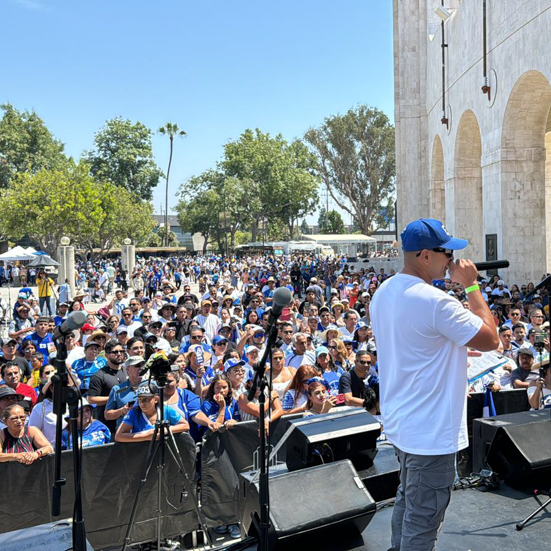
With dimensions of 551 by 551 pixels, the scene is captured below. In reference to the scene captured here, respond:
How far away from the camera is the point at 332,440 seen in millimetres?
4602

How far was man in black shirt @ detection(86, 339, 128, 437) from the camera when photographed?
7.08 metres

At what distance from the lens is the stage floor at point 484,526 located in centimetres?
379

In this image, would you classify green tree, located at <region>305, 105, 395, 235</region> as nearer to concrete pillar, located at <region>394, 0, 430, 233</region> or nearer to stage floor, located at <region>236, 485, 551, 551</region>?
concrete pillar, located at <region>394, 0, 430, 233</region>

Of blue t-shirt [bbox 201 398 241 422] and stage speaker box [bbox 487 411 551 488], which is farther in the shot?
blue t-shirt [bbox 201 398 241 422]

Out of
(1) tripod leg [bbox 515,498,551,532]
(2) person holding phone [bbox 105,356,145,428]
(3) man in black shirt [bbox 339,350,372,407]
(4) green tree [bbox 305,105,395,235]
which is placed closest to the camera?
(1) tripod leg [bbox 515,498,551,532]

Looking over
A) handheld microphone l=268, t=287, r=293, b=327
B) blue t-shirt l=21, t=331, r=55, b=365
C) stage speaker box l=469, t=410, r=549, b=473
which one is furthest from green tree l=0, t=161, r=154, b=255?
handheld microphone l=268, t=287, r=293, b=327

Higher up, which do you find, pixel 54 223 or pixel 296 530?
pixel 54 223

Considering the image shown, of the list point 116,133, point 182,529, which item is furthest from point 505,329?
point 116,133

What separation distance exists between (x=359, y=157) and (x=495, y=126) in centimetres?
4356

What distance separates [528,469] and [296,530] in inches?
76.1

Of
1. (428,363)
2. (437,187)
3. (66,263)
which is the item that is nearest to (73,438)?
(428,363)

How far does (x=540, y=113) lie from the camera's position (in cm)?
1872

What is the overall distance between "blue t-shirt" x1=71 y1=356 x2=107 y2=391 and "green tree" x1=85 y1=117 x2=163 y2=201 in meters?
66.5

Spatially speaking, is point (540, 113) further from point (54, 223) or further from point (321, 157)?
point (321, 157)
